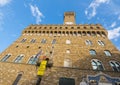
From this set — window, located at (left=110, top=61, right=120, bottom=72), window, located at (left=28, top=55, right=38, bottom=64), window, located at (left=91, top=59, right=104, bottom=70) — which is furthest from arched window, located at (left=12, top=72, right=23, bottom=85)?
window, located at (left=110, top=61, right=120, bottom=72)

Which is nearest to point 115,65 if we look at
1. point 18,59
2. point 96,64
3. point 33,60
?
point 96,64

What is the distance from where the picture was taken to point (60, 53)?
17.8m

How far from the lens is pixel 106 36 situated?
69.8 ft

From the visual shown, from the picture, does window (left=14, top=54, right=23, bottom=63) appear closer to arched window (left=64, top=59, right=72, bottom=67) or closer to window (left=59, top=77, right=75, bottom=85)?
arched window (left=64, top=59, right=72, bottom=67)

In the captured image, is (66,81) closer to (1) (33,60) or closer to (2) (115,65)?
(1) (33,60)

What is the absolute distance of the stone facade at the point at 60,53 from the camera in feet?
46.7

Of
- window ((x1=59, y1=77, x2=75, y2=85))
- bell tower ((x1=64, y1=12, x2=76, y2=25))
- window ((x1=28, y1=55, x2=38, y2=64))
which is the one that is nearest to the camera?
window ((x1=59, y1=77, x2=75, y2=85))

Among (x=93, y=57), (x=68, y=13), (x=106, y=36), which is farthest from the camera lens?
(x=68, y=13)

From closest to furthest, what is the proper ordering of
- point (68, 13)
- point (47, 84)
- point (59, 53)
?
point (47, 84) < point (59, 53) < point (68, 13)

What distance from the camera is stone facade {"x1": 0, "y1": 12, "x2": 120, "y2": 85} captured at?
14.2 m

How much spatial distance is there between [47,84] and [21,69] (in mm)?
4421

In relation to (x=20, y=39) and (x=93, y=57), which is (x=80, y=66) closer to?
(x=93, y=57)

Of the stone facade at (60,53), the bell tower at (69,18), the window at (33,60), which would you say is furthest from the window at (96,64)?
the bell tower at (69,18)

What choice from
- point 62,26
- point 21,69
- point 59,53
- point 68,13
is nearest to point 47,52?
point 59,53
